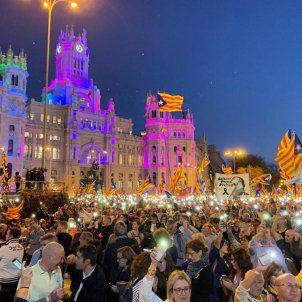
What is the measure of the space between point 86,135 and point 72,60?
80.6 ft

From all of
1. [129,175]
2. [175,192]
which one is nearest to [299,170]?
[175,192]

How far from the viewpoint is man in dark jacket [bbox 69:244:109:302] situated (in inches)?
193

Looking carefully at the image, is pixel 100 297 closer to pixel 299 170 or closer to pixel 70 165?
pixel 299 170

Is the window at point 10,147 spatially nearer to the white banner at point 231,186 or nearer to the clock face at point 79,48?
the clock face at point 79,48

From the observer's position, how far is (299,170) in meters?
15.8

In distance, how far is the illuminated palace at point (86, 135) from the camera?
2847 inches

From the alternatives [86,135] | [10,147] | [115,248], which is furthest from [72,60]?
[115,248]

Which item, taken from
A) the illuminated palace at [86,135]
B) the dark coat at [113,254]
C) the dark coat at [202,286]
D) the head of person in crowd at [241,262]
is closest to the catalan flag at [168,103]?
the dark coat at [113,254]

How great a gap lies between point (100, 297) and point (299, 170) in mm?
13208

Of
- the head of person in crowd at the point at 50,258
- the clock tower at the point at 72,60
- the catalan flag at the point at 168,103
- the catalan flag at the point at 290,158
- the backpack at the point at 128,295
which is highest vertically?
the clock tower at the point at 72,60

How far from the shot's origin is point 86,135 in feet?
256

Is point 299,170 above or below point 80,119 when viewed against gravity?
below

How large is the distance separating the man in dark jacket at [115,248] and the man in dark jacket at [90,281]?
5.62 feet

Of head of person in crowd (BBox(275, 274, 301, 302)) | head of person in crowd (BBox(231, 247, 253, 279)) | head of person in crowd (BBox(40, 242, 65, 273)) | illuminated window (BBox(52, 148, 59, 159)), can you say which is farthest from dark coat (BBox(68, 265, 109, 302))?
illuminated window (BBox(52, 148, 59, 159))
